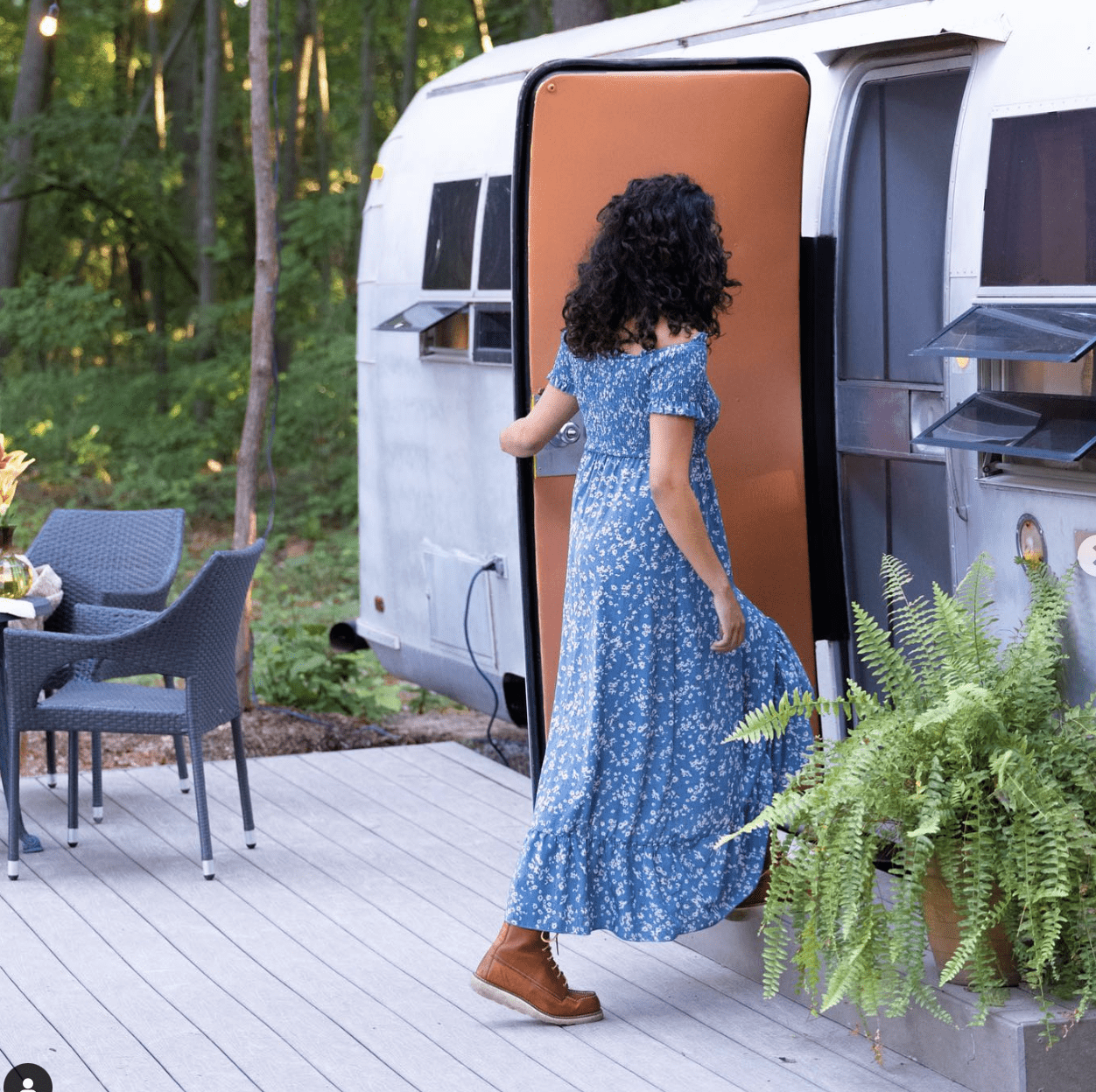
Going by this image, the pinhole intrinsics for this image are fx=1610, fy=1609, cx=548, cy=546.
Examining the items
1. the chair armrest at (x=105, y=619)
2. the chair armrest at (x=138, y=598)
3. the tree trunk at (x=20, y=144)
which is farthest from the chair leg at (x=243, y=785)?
the tree trunk at (x=20, y=144)

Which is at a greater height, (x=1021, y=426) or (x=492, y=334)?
(x=492, y=334)

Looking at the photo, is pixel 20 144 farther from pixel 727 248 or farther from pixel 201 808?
pixel 727 248

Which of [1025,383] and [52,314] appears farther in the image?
[52,314]

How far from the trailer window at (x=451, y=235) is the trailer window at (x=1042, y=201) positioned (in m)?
2.54

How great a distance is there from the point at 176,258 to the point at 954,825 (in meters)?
15.5

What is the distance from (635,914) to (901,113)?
2.20m

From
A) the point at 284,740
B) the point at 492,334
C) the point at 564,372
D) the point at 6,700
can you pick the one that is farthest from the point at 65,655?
the point at 284,740

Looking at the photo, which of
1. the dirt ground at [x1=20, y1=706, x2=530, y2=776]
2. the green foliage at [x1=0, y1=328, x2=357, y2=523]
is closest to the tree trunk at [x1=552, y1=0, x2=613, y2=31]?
the dirt ground at [x1=20, y1=706, x2=530, y2=776]

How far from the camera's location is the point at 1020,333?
11.6 ft

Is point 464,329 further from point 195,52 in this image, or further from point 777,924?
point 195,52

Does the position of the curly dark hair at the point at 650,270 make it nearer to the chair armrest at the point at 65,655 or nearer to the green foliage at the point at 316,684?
the chair armrest at the point at 65,655

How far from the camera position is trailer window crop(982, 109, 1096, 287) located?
3521 mm

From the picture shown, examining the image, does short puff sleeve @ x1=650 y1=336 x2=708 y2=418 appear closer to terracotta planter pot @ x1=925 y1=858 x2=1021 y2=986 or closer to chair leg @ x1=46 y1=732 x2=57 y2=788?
terracotta planter pot @ x1=925 y1=858 x2=1021 y2=986

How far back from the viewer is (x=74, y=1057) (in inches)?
140
